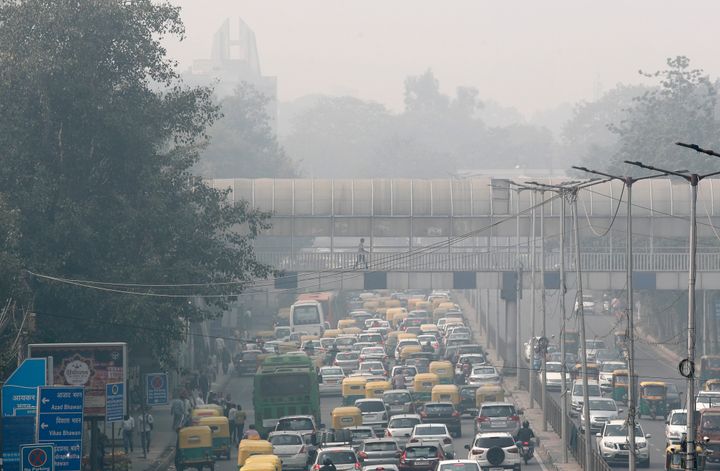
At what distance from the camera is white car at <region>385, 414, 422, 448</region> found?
52.3m

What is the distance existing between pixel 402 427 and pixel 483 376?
704 inches

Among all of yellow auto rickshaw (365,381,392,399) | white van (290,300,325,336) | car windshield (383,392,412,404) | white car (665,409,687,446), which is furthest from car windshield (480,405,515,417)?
white van (290,300,325,336)

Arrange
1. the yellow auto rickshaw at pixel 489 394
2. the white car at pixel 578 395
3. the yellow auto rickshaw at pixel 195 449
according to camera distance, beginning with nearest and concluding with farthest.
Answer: the yellow auto rickshaw at pixel 195 449
the yellow auto rickshaw at pixel 489 394
the white car at pixel 578 395

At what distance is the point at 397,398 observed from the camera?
201ft

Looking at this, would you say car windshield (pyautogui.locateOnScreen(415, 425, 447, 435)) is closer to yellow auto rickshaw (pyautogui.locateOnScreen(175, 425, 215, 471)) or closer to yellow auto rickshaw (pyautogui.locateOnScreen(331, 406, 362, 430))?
yellow auto rickshaw (pyautogui.locateOnScreen(331, 406, 362, 430))

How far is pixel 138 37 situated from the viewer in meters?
58.2

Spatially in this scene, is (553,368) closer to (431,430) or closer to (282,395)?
(282,395)

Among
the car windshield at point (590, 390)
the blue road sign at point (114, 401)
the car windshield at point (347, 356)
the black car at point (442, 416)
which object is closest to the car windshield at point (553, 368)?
the car windshield at point (590, 390)

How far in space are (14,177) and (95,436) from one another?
12.6 metres

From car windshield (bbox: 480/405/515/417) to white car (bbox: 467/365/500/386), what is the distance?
15511 millimetres

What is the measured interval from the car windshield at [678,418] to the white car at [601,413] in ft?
13.0

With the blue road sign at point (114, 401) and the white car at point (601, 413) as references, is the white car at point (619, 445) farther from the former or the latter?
the blue road sign at point (114, 401)

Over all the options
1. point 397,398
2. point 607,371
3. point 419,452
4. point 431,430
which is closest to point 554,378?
point 607,371

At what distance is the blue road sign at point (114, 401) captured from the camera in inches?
1753
